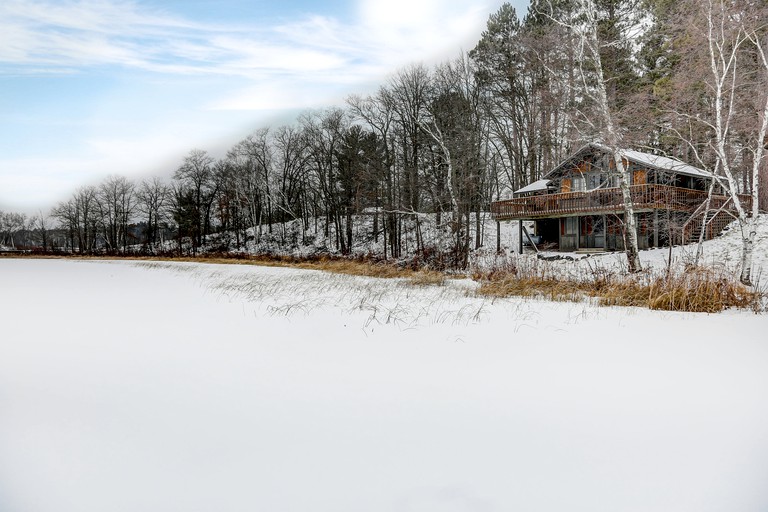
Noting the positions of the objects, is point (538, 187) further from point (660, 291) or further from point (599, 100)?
point (660, 291)

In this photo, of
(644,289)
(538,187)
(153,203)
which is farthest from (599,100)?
(153,203)

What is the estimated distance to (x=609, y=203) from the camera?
21.2 m

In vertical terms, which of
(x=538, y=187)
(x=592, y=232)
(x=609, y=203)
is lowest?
(x=592, y=232)

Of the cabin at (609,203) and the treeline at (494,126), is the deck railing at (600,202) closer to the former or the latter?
the cabin at (609,203)

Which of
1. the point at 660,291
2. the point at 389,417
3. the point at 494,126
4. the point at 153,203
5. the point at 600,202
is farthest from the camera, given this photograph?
the point at 153,203

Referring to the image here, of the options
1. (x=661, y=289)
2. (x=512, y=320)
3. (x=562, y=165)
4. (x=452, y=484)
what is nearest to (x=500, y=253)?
(x=562, y=165)

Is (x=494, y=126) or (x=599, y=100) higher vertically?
(x=494, y=126)

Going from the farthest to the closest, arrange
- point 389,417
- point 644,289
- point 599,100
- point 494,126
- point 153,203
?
point 153,203
point 494,126
point 599,100
point 644,289
point 389,417

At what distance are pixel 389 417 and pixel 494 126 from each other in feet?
95.6

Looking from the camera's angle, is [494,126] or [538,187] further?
[494,126]

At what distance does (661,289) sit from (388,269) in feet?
30.5

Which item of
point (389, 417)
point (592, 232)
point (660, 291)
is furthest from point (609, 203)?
point (389, 417)

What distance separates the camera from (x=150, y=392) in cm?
376

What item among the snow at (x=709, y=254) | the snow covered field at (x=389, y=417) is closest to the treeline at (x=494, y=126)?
the snow at (x=709, y=254)
